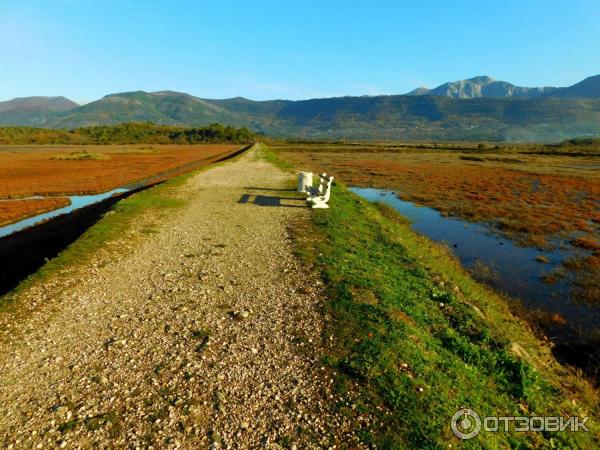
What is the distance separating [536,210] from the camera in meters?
34.1

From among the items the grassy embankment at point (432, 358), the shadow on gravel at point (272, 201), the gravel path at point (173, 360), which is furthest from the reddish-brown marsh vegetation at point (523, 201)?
the shadow on gravel at point (272, 201)

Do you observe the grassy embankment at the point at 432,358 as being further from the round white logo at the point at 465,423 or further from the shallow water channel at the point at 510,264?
the shallow water channel at the point at 510,264

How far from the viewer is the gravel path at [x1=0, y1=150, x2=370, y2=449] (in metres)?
5.69

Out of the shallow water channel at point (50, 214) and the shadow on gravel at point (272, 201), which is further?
the shallow water channel at point (50, 214)

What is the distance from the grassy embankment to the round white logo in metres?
0.11

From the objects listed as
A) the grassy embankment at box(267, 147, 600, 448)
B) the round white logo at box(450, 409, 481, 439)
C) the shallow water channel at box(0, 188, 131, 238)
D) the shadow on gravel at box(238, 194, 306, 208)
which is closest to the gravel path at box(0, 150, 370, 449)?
the grassy embankment at box(267, 147, 600, 448)

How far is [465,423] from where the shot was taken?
6.23 m

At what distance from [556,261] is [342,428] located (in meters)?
20.0

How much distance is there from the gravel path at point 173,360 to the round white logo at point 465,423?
165 centimetres

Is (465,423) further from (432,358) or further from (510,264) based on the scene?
(510,264)

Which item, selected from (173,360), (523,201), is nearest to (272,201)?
(173,360)

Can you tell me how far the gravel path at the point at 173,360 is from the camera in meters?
5.69

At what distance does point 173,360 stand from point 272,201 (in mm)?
16755

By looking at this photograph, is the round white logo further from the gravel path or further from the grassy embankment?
the gravel path
